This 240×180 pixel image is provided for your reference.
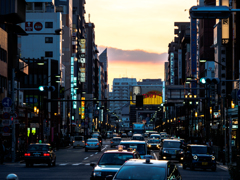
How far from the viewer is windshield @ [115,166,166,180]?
12785 mm

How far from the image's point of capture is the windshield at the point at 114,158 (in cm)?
1997

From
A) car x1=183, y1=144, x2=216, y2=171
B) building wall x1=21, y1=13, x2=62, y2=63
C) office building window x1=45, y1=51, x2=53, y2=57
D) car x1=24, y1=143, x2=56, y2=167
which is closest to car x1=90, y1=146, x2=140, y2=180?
car x1=183, y1=144, x2=216, y2=171

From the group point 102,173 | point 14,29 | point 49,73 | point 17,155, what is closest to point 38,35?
point 49,73

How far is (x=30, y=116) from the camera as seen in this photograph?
2852 inches

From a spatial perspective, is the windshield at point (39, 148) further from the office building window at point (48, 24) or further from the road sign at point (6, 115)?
the office building window at point (48, 24)

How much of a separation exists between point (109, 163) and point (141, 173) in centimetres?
709

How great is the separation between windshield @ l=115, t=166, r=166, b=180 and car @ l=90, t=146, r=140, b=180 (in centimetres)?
527

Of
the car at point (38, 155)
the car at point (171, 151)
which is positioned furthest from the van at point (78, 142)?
the car at point (38, 155)

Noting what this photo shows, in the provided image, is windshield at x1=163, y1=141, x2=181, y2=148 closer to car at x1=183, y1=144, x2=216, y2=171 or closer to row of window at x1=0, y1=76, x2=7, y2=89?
car at x1=183, y1=144, x2=216, y2=171

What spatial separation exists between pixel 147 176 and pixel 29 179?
46.7 ft

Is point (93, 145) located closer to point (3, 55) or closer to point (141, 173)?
Result: point (3, 55)

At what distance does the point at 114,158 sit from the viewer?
796 inches

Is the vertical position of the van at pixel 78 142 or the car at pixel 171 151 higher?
the car at pixel 171 151

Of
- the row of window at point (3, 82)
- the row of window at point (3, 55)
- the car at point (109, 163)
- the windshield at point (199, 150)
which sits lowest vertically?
the windshield at point (199, 150)
